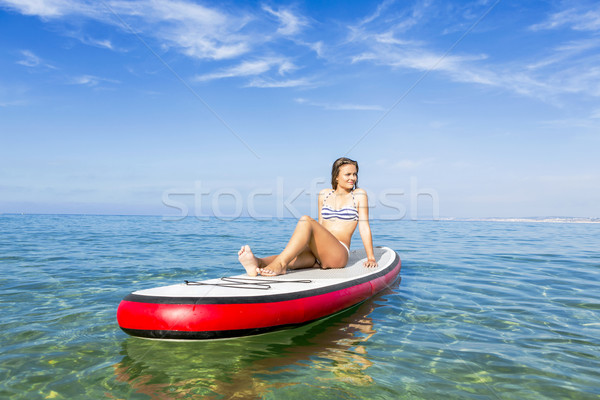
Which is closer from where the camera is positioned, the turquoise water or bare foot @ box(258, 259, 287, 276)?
the turquoise water

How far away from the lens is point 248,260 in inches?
177

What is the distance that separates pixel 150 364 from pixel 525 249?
11788mm

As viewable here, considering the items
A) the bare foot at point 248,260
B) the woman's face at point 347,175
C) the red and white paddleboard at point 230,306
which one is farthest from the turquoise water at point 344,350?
the woman's face at point 347,175

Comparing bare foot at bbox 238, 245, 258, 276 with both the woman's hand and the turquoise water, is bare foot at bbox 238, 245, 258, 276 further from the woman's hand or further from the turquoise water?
the woman's hand

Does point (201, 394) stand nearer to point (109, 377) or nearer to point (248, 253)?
point (109, 377)

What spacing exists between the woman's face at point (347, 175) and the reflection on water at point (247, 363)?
211 cm

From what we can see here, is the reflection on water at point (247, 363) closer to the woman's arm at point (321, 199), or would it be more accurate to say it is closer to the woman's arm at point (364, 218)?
the woman's arm at point (364, 218)

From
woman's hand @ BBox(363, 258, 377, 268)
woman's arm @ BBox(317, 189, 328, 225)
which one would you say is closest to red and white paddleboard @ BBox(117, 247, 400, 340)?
woman's hand @ BBox(363, 258, 377, 268)

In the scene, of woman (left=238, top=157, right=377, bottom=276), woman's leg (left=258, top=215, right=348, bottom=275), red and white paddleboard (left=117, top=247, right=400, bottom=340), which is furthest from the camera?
woman (left=238, top=157, right=377, bottom=276)

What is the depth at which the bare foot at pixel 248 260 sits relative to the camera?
14.7ft

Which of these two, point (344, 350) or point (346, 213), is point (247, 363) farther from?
point (346, 213)

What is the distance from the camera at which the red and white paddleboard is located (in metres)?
3.38

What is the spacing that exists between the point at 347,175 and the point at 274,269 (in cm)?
176

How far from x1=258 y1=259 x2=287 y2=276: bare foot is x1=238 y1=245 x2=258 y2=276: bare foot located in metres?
0.09
